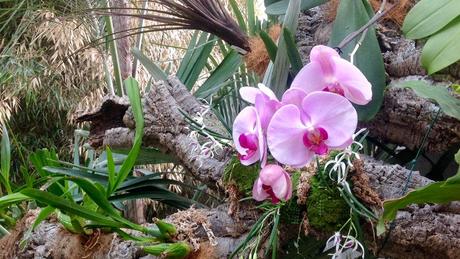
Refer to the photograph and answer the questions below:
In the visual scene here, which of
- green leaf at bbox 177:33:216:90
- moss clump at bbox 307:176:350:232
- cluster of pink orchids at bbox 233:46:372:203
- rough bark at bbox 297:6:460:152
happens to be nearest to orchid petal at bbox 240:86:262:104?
cluster of pink orchids at bbox 233:46:372:203

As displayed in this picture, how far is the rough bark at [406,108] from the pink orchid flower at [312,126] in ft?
0.83

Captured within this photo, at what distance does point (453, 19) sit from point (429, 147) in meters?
0.26

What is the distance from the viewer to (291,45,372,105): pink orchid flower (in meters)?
0.56

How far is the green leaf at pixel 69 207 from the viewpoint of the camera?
0.78 m

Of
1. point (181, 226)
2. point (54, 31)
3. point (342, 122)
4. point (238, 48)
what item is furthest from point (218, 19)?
point (54, 31)

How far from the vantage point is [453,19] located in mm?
568

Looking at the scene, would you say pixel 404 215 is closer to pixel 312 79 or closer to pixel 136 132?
pixel 312 79

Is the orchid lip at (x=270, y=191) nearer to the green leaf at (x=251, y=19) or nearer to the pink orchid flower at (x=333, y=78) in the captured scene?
the pink orchid flower at (x=333, y=78)

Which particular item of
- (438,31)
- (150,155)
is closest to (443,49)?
(438,31)

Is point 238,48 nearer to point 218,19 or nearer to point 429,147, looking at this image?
point 218,19

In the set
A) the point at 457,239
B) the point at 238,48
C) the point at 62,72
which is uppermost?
the point at 238,48

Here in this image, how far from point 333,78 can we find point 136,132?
1.18 feet

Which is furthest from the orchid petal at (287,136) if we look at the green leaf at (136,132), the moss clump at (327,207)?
the green leaf at (136,132)

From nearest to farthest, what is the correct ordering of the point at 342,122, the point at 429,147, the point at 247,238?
the point at 342,122 → the point at 247,238 → the point at 429,147
